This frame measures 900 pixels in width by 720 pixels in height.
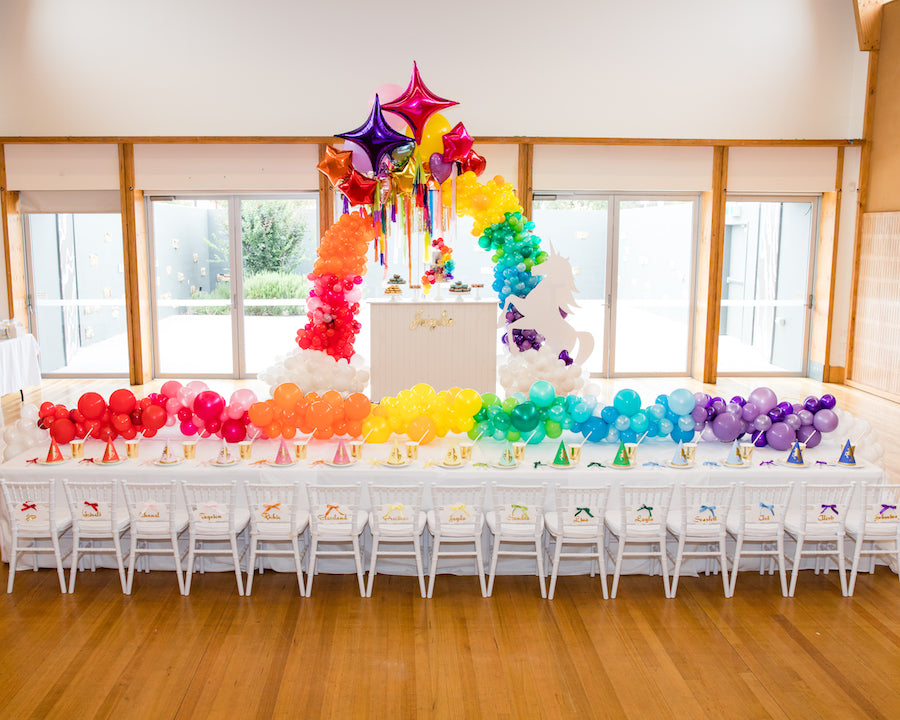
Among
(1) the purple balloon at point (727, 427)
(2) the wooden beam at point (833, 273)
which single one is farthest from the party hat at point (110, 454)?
(2) the wooden beam at point (833, 273)

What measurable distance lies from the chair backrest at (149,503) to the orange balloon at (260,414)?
0.87 meters

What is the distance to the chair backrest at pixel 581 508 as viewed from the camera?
4797 mm

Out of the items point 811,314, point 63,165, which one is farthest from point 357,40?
point 811,314

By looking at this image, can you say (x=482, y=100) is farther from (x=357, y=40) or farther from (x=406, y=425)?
(x=406, y=425)

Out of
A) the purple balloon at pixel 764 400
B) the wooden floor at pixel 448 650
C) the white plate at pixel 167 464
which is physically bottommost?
the wooden floor at pixel 448 650

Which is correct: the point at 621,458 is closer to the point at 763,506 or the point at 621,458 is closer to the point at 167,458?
the point at 763,506

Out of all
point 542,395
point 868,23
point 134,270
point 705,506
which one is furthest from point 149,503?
point 868,23

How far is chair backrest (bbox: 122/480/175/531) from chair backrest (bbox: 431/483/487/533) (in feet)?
5.02

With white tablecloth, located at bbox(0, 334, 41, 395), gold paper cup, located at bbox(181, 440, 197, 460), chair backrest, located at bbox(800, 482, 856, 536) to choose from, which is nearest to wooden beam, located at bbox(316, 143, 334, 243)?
white tablecloth, located at bbox(0, 334, 41, 395)

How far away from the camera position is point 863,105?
35.4 ft

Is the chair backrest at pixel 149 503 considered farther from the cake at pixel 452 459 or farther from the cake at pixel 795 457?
the cake at pixel 795 457

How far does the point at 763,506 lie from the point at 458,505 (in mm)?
1859

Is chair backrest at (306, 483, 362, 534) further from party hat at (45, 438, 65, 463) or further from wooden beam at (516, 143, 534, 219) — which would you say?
wooden beam at (516, 143, 534, 219)

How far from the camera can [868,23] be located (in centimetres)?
1062
